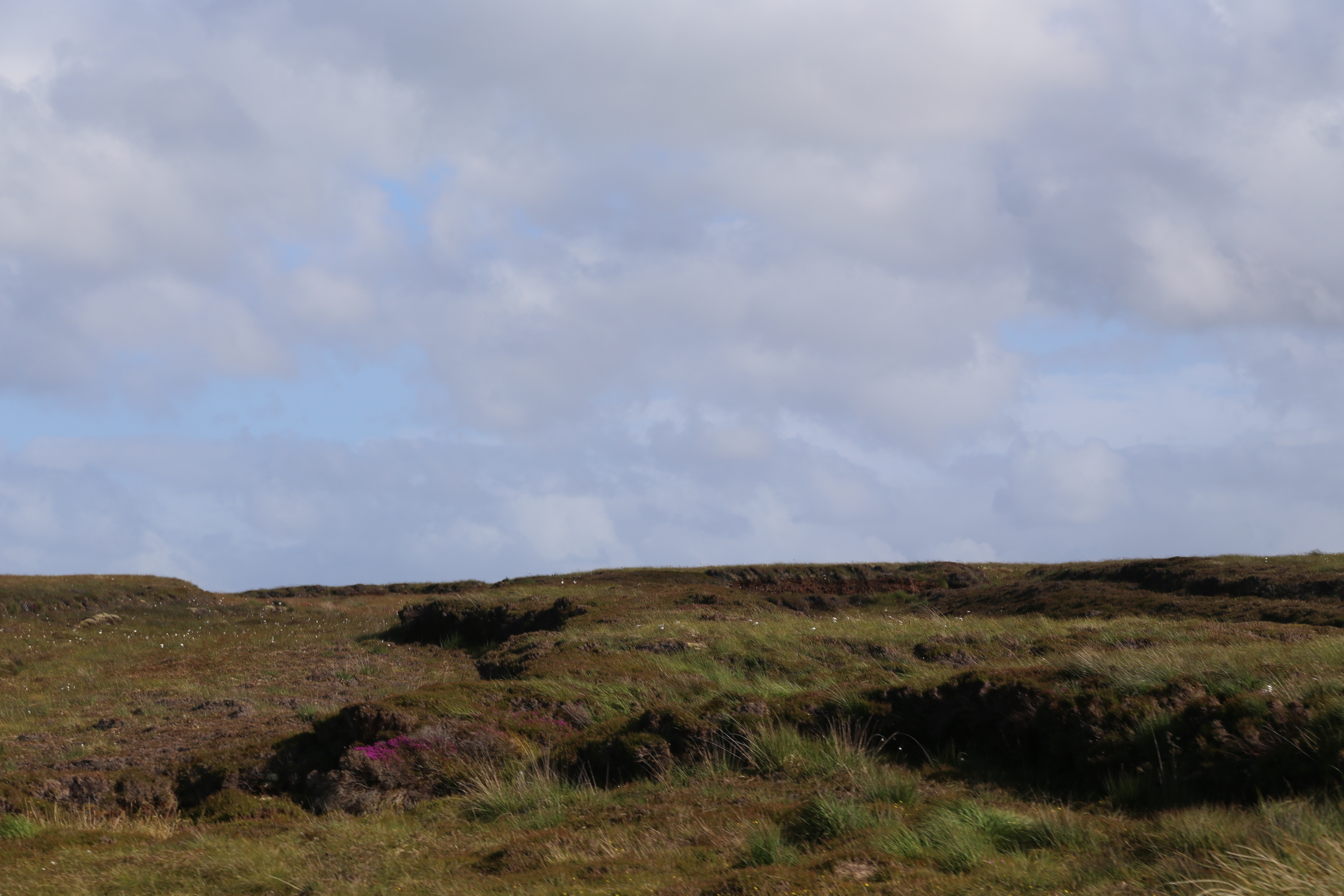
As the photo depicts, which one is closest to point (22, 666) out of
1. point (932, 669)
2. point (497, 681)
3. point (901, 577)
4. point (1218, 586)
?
point (497, 681)

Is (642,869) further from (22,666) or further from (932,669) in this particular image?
(22,666)

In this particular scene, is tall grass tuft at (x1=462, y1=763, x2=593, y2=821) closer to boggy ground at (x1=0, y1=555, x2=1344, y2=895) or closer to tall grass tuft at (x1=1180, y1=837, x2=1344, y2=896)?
boggy ground at (x1=0, y1=555, x2=1344, y2=895)

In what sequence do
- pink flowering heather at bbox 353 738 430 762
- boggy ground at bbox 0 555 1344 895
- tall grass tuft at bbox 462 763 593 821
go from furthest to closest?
pink flowering heather at bbox 353 738 430 762 → tall grass tuft at bbox 462 763 593 821 → boggy ground at bbox 0 555 1344 895

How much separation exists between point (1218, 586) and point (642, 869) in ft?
94.9

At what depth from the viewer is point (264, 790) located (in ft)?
40.2

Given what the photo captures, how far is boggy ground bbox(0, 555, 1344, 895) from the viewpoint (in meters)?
7.01

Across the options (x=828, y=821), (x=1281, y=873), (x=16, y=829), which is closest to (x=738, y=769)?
(x=828, y=821)

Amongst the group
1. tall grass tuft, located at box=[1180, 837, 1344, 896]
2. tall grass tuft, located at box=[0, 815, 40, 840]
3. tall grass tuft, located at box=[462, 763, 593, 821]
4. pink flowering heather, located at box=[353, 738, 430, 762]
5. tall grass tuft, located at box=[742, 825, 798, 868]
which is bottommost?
tall grass tuft, located at box=[0, 815, 40, 840]

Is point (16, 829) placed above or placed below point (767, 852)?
below

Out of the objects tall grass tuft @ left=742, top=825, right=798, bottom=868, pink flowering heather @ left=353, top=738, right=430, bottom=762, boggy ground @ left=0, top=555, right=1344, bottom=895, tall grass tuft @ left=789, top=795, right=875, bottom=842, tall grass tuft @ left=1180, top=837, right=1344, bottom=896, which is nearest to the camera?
tall grass tuft @ left=1180, top=837, right=1344, bottom=896

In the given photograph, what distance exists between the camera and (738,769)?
36.5ft

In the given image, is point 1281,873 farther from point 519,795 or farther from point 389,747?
point 389,747

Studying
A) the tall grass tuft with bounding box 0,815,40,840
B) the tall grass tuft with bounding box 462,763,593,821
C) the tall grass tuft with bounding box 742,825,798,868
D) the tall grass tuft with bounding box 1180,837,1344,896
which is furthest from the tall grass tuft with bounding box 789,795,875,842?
the tall grass tuft with bounding box 0,815,40,840

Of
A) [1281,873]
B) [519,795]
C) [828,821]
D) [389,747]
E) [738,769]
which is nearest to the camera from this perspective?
[1281,873]
